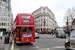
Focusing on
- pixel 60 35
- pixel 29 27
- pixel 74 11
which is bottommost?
pixel 60 35

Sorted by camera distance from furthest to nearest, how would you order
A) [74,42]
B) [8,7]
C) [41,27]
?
[41,27] < [8,7] < [74,42]

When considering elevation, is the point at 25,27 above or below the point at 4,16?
below

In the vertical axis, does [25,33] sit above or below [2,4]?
below

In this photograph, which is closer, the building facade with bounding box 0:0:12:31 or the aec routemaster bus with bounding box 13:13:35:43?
the aec routemaster bus with bounding box 13:13:35:43

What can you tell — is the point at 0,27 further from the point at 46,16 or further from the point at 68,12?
the point at 68,12

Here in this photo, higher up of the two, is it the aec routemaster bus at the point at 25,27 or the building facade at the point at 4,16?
the building facade at the point at 4,16

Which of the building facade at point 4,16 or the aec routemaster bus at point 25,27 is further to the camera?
the building facade at point 4,16

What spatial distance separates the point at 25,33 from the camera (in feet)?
39.4

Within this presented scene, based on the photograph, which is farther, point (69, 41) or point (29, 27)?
point (29, 27)

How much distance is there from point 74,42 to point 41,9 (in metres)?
70.2

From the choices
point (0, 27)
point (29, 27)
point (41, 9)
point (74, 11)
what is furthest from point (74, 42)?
point (41, 9)

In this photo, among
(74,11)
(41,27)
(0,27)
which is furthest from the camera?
(41,27)

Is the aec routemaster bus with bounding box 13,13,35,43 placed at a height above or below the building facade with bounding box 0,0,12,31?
below

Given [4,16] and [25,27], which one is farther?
[4,16]
